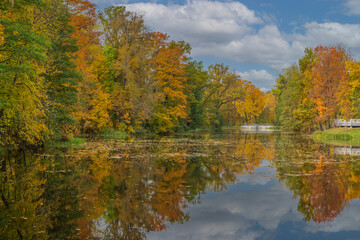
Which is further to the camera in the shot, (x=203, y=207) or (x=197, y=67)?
(x=197, y=67)

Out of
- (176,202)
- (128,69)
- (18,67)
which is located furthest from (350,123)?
(18,67)

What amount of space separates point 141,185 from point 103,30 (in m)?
36.2

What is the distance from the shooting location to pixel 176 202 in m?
7.53

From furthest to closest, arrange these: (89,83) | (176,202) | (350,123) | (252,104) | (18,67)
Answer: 1. (252,104)
2. (350,123)
3. (89,83)
4. (18,67)
5. (176,202)

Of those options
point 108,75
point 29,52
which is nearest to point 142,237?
point 29,52

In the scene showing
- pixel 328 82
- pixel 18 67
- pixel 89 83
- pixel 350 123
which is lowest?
pixel 350 123

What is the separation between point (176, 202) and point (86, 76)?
24882mm

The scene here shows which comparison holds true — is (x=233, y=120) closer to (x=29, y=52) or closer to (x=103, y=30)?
(x=103, y=30)

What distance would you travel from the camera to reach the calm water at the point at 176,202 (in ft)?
19.0

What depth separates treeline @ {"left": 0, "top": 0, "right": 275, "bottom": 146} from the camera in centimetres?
1423

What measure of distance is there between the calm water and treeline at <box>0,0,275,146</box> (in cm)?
395

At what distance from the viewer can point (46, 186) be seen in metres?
8.91

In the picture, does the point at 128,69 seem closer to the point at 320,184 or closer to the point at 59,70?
the point at 59,70

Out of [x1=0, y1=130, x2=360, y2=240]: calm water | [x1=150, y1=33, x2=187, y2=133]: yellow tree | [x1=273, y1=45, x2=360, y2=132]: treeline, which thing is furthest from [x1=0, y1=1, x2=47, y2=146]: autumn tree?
[x1=273, y1=45, x2=360, y2=132]: treeline
